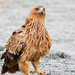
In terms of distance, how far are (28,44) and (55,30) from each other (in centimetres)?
868

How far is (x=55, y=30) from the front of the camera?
14.2 metres

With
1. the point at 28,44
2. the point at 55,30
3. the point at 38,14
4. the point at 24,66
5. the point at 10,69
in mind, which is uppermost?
the point at 38,14

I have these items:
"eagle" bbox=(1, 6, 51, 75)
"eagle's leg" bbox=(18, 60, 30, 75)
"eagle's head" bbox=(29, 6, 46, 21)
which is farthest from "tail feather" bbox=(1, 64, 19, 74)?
"eagle's head" bbox=(29, 6, 46, 21)

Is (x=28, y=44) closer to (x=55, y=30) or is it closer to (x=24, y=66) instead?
(x=24, y=66)

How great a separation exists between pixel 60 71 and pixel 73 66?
581 mm

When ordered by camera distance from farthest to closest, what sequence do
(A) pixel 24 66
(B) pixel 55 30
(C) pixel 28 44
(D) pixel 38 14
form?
(B) pixel 55 30 → (D) pixel 38 14 → (A) pixel 24 66 → (C) pixel 28 44

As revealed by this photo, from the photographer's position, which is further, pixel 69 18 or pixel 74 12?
pixel 74 12

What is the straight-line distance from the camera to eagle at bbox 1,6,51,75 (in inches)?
223

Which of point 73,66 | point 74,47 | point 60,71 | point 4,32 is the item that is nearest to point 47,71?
point 60,71

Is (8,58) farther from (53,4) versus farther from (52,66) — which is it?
(53,4)

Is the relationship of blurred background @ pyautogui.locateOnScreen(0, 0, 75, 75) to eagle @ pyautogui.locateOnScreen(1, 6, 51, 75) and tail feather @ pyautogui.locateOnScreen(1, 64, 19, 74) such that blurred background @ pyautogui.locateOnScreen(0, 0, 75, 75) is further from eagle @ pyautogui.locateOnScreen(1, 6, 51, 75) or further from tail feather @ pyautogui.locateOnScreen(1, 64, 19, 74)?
eagle @ pyautogui.locateOnScreen(1, 6, 51, 75)

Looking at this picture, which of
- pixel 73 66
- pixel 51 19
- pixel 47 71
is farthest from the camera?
pixel 51 19

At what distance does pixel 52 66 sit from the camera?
7.29 metres

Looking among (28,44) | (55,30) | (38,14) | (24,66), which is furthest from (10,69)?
(55,30)
